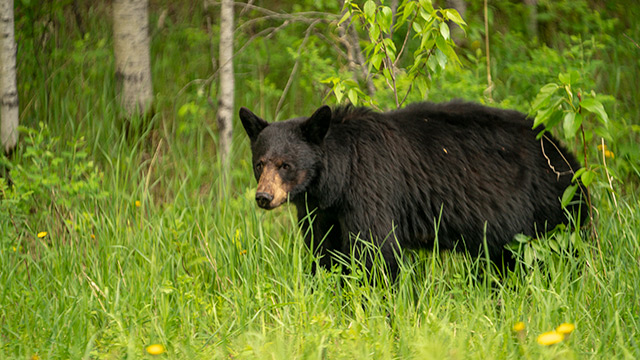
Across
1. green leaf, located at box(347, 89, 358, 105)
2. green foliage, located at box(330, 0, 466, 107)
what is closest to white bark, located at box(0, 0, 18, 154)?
green foliage, located at box(330, 0, 466, 107)

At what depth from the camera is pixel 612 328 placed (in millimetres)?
2953

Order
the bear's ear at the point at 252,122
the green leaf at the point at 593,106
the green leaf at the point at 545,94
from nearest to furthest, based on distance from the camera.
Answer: the green leaf at the point at 593,106 → the green leaf at the point at 545,94 → the bear's ear at the point at 252,122

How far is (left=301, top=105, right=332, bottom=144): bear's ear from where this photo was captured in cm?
373

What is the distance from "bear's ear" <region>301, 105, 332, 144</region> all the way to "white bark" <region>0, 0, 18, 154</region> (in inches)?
102

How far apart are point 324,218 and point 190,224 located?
3.57 feet

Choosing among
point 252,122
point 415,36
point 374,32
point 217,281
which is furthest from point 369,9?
point 217,281

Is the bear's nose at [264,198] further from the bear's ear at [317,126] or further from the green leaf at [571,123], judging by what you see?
the green leaf at [571,123]

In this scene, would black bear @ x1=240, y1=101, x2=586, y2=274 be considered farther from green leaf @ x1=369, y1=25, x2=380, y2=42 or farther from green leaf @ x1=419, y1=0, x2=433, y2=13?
green leaf @ x1=419, y1=0, x2=433, y2=13

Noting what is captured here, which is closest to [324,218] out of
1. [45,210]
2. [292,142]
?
[292,142]

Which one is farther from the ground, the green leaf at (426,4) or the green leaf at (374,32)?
the green leaf at (426,4)

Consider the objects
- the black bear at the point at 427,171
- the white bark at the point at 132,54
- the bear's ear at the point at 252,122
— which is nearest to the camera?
the black bear at the point at 427,171

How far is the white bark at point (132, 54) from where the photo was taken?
552 centimetres

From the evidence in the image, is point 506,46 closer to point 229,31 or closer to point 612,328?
point 229,31

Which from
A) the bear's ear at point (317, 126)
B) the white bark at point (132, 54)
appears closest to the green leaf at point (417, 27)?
the bear's ear at point (317, 126)
